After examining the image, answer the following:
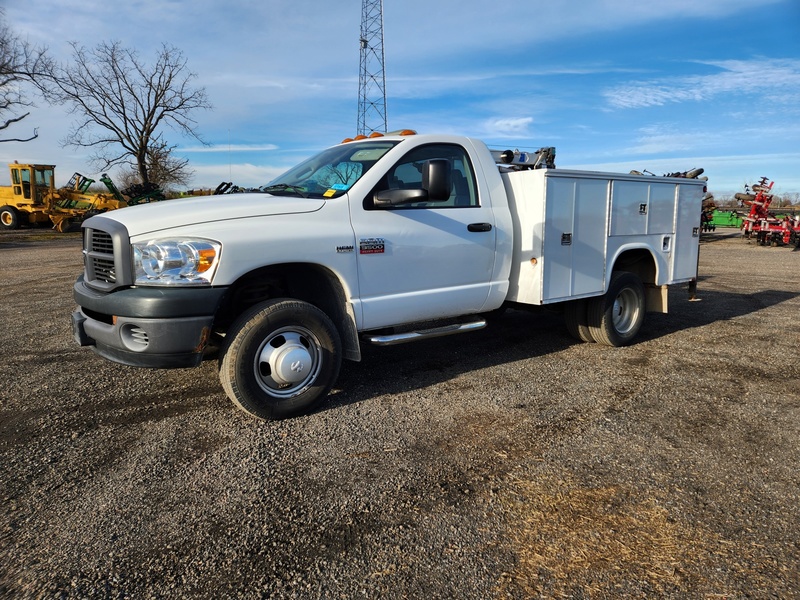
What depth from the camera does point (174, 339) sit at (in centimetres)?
337

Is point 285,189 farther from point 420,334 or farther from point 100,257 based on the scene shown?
point 420,334

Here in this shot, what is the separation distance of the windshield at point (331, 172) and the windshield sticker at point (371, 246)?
0.40 m

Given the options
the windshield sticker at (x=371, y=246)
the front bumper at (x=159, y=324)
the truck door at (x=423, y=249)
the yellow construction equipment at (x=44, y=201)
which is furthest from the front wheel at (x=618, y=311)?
the yellow construction equipment at (x=44, y=201)

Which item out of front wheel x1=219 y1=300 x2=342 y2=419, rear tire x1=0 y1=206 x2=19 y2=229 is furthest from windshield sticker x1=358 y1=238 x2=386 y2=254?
rear tire x1=0 y1=206 x2=19 y2=229

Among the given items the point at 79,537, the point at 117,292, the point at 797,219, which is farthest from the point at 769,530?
the point at 797,219

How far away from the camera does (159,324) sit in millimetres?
3330

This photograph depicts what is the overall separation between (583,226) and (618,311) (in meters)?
1.31

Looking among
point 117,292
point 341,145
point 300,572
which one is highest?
point 341,145

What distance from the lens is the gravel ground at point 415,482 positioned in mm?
2289

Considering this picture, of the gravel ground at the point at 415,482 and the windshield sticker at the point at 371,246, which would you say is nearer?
the gravel ground at the point at 415,482

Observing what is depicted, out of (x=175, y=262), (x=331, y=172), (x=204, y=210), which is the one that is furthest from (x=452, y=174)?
(x=175, y=262)

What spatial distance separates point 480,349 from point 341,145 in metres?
2.48

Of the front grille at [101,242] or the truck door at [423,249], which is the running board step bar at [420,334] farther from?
the front grille at [101,242]

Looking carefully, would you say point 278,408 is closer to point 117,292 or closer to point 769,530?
point 117,292
